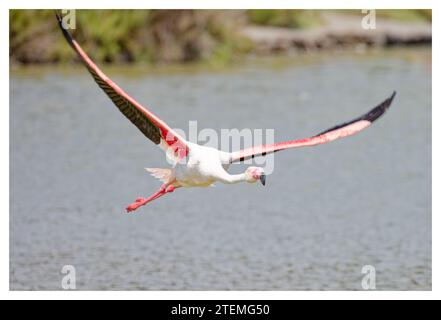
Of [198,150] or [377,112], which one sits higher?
[377,112]

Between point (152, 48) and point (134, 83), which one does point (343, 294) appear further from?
point (152, 48)

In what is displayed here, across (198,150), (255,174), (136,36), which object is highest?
(136,36)

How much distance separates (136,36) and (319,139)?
1623 centimetres

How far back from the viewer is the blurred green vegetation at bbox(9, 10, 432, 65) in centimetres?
2586

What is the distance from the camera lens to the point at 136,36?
88.5 ft

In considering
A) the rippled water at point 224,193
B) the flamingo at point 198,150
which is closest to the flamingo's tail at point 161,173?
the flamingo at point 198,150

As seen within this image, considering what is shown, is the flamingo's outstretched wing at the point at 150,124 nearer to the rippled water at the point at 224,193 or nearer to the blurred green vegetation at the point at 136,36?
the rippled water at the point at 224,193

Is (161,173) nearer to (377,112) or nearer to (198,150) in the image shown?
(198,150)

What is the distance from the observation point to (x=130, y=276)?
15297 mm

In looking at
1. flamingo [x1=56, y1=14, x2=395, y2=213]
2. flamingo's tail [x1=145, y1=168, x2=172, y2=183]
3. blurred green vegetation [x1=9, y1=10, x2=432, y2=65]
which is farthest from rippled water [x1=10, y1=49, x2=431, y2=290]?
flamingo [x1=56, y1=14, x2=395, y2=213]

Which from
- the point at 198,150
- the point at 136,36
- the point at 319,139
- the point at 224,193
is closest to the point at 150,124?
the point at 198,150

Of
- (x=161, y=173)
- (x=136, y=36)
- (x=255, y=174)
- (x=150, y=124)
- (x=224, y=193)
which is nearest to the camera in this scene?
(x=255, y=174)

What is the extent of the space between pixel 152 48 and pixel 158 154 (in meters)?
6.92
